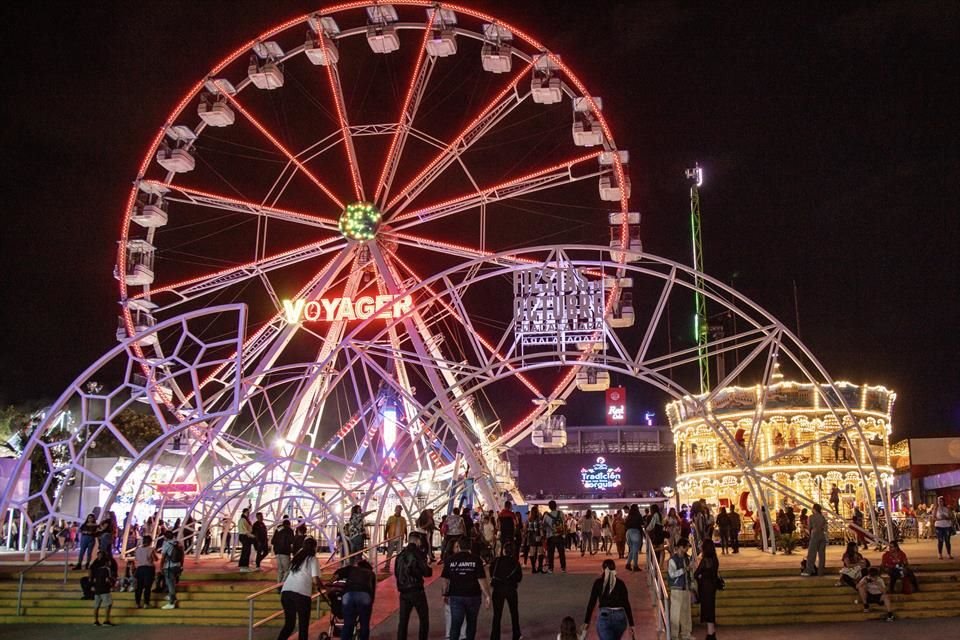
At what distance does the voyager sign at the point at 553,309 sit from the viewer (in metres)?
23.1

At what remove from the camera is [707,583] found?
15.2 m

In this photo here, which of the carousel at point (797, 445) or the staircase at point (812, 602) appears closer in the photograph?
the staircase at point (812, 602)

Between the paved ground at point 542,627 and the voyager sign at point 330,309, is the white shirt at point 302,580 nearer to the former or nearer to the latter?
the paved ground at point 542,627

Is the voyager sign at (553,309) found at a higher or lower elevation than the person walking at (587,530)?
higher

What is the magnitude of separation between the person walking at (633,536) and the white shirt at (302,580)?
9138mm

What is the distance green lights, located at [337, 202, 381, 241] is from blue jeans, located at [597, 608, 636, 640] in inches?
763

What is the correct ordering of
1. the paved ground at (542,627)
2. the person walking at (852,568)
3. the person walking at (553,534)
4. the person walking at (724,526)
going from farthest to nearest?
the person walking at (724,526), the person walking at (553,534), the person walking at (852,568), the paved ground at (542,627)

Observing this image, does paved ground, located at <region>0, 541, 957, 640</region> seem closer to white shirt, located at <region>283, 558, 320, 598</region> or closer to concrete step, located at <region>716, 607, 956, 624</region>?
concrete step, located at <region>716, 607, 956, 624</region>

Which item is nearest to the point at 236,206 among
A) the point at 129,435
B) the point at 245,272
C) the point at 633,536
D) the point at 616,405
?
the point at 245,272

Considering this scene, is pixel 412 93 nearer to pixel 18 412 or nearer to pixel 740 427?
pixel 740 427

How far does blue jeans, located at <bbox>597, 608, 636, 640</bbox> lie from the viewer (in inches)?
456

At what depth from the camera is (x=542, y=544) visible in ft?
70.0

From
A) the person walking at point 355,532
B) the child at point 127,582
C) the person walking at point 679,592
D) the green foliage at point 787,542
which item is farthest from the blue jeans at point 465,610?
the green foliage at point 787,542

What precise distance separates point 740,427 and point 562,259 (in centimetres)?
2463
